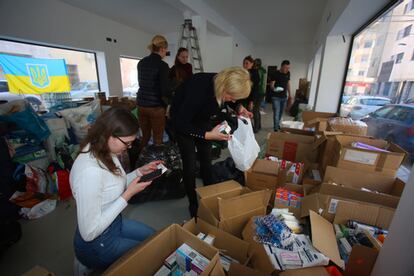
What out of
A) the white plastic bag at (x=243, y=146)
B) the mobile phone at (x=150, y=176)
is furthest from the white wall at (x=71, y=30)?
the white plastic bag at (x=243, y=146)

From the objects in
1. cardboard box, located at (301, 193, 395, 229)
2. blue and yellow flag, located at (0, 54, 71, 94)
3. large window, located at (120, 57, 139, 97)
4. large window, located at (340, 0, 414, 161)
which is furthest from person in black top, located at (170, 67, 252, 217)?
large window, located at (120, 57, 139, 97)

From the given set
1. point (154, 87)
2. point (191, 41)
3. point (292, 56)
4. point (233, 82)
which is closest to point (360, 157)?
point (233, 82)

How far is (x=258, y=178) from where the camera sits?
1.74 metres

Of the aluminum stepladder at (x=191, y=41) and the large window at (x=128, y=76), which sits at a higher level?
the aluminum stepladder at (x=191, y=41)

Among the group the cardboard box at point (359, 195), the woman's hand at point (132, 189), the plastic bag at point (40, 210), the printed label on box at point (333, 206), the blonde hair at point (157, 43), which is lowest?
the plastic bag at point (40, 210)

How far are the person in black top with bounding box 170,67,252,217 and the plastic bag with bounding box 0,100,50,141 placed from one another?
64.0 inches

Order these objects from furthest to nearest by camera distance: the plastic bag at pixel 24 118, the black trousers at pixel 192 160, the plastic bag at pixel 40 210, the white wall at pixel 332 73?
1. the white wall at pixel 332 73
2. the plastic bag at pixel 24 118
3. the plastic bag at pixel 40 210
4. the black trousers at pixel 192 160

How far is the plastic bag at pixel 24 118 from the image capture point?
6.62 ft

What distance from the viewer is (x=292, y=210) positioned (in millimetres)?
1350

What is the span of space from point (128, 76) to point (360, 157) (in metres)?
6.53

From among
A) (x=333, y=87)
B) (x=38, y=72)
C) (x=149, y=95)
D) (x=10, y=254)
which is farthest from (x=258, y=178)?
(x=38, y=72)

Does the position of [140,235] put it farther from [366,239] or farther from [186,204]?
[366,239]

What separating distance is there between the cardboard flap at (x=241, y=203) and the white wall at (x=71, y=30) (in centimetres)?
444

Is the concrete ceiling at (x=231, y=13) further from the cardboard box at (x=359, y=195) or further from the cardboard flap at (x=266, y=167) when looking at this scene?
the cardboard box at (x=359, y=195)
